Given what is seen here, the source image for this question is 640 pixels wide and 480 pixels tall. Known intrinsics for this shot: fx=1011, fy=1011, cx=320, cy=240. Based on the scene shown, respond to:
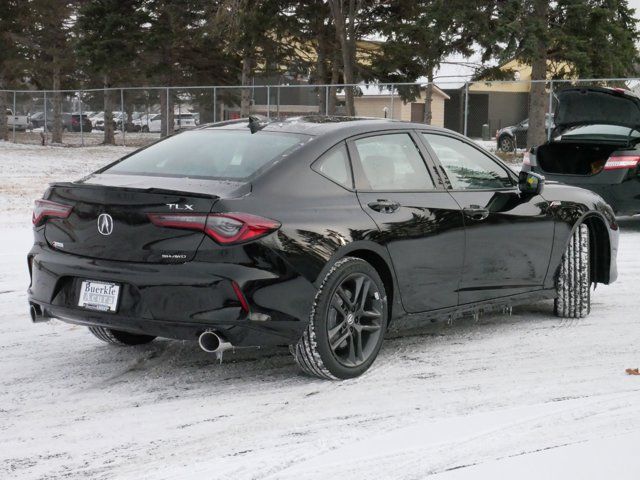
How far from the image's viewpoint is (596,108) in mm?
13086

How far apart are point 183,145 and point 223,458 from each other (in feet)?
8.00

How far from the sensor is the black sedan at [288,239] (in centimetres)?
524

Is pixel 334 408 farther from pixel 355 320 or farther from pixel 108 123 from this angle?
pixel 108 123

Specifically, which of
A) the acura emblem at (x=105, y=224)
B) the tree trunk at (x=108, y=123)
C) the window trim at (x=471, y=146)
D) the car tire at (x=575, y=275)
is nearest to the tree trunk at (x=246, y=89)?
the tree trunk at (x=108, y=123)

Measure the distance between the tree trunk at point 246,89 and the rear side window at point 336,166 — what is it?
92.4ft

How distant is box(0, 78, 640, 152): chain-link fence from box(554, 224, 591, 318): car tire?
11.9m

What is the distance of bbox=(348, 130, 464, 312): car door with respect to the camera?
19.7ft

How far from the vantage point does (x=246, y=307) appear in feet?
17.1

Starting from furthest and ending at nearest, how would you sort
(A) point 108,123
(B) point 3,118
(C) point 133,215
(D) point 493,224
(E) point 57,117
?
(B) point 3,118, (A) point 108,123, (E) point 57,117, (D) point 493,224, (C) point 133,215

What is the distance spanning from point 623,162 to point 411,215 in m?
7.35

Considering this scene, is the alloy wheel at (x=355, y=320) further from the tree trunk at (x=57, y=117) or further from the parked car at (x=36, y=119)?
the parked car at (x=36, y=119)

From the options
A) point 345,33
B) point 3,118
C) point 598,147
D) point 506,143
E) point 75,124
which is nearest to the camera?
point 598,147

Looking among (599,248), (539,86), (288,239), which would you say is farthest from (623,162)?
(539,86)

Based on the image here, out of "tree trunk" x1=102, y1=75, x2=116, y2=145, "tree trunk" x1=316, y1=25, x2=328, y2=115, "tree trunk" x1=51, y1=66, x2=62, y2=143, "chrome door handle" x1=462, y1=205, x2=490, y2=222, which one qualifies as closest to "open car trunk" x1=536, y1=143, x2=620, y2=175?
"chrome door handle" x1=462, y1=205, x2=490, y2=222
